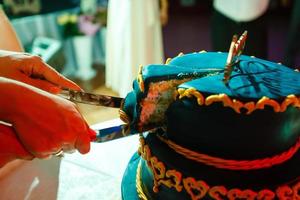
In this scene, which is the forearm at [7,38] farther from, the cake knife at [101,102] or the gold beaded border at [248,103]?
the gold beaded border at [248,103]

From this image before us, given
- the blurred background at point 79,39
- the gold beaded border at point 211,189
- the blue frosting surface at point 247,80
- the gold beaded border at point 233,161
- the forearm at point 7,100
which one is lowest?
the blurred background at point 79,39

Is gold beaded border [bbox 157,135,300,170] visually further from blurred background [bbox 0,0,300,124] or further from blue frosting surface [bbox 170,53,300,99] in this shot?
blurred background [bbox 0,0,300,124]

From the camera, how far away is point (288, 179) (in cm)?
55

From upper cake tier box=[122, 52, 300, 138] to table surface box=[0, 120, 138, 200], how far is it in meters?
0.29

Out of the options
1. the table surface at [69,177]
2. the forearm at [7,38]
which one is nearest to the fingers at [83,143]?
the table surface at [69,177]

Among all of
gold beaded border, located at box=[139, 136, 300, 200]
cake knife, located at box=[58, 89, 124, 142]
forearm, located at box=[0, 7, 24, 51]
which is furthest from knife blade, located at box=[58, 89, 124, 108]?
forearm, located at box=[0, 7, 24, 51]

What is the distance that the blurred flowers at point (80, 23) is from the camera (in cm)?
242

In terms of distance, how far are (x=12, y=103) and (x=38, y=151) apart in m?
0.07

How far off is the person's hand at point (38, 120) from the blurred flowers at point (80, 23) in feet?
6.58

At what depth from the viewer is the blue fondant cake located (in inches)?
20.2

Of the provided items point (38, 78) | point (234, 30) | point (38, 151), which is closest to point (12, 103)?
point (38, 151)

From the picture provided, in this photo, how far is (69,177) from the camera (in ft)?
2.72

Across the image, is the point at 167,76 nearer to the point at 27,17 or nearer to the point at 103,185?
the point at 103,185

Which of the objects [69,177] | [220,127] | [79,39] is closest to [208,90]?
[220,127]
